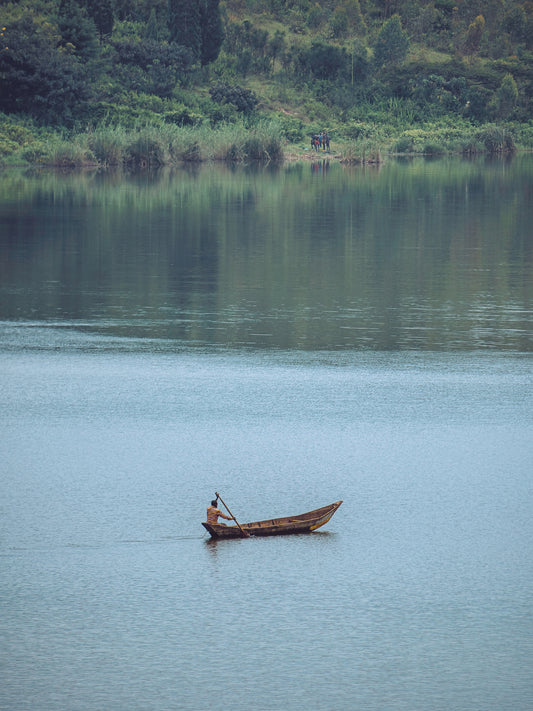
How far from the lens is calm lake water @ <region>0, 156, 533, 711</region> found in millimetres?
5887

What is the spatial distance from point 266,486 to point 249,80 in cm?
8016

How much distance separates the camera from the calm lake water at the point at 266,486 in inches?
232

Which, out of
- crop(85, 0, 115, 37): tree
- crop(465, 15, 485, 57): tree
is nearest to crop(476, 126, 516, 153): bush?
crop(85, 0, 115, 37): tree

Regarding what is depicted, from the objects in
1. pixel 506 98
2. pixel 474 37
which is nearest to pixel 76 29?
pixel 506 98

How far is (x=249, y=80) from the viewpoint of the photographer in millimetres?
86188

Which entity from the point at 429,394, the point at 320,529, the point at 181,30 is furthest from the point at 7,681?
the point at 181,30

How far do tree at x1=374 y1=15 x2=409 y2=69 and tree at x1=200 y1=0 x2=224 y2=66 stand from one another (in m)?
17.6

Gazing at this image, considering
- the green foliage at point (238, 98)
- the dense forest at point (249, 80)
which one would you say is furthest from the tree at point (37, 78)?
the green foliage at point (238, 98)

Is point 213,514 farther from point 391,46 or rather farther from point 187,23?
point 391,46

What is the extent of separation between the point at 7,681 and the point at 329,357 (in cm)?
791

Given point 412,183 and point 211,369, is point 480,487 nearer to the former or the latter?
point 211,369

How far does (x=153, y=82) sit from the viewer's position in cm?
7362

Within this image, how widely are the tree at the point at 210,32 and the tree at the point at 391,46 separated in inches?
691

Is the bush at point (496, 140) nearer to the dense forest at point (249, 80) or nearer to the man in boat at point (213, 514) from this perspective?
the dense forest at point (249, 80)
